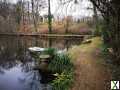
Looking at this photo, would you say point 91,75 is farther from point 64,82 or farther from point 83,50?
point 83,50

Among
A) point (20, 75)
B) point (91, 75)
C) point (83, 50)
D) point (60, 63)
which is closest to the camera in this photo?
point (91, 75)

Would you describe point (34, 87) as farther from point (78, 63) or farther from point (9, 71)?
point (9, 71)

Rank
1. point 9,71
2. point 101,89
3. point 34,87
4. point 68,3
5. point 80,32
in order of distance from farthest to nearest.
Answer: point 80,32 → point 9,71 → point 34,87 → point 68,3 → point 101,89

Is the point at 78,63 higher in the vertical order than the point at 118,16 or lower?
lower

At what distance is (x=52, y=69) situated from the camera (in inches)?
521

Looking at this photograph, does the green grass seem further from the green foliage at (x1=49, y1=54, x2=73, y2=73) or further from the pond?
the pond

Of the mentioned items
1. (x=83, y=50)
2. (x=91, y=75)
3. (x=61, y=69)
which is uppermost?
(x=83, y=50)

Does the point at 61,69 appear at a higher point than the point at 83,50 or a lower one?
lower

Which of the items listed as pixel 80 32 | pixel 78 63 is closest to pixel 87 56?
pixel 78 63

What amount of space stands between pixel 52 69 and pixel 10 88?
A: 2659mm

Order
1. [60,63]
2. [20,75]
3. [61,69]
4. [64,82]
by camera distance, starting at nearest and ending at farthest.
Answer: [64,82]
[61,69]
[60,63]
[20,75]

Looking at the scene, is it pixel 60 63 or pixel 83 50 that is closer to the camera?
pixel 60 63

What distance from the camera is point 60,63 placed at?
42.1 feet

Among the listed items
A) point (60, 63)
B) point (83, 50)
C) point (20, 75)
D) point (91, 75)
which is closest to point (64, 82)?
point (91, 75)
